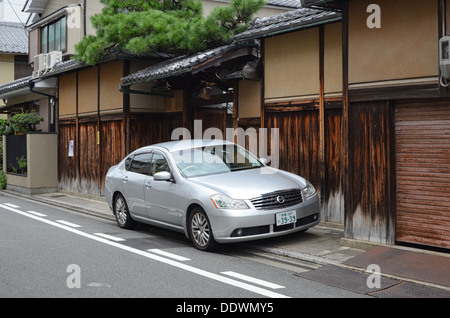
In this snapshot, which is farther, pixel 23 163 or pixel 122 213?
pixel 23 163

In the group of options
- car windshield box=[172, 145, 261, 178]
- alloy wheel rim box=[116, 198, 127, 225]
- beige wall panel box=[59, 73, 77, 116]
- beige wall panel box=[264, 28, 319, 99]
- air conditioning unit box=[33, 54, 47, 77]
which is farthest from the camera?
air conditioning unit box=[33, 54, 47, 77]

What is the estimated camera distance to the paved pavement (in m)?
5.89

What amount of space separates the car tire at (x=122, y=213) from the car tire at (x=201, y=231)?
2388mm

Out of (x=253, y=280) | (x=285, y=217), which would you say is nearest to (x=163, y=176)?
(x=285, y=217)

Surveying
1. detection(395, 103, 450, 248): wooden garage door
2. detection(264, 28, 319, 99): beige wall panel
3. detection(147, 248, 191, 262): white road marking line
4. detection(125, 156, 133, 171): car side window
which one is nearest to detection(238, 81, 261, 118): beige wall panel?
detection(264, 28, 319, 99): beige wall panel

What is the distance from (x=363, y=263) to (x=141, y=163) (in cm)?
478

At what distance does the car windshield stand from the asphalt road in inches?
50.3

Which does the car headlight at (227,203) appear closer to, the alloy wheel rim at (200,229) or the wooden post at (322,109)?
the alloy wheel rim at (200,229)

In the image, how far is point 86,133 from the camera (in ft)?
56.6

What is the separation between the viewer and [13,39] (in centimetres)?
3275

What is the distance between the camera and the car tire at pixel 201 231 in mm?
7859

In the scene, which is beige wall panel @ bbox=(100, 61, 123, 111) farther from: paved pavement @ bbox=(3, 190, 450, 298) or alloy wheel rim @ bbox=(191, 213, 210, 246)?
paved pavement @ bbox=(3, 190, 450, 298)

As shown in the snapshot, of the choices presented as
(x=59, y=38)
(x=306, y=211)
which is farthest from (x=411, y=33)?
(x=59, y=38)

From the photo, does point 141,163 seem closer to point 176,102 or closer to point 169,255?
point 169,255
